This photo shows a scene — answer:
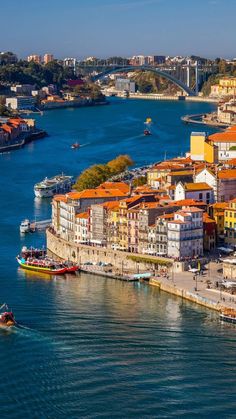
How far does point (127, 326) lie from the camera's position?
320 inches

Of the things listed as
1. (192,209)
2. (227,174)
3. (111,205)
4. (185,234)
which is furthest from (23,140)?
(185,234)

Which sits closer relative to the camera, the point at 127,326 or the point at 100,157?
the point at 127,326

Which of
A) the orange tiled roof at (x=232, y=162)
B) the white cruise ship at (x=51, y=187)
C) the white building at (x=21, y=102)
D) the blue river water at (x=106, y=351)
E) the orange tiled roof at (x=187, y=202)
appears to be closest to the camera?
the blue river water at (x=106, y=351)

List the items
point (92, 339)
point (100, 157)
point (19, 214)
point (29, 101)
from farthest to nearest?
1. point (29, 101)
2. point (100, 157)
3. point (19, 214)
4. point (92, 339)

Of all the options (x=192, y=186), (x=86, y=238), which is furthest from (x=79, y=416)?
(x=192, y=186)

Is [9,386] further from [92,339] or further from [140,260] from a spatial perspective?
[140,260]

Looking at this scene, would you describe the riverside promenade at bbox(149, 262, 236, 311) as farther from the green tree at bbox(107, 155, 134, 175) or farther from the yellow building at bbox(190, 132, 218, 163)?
the green tree at bbox(107, 155, 134, 175)

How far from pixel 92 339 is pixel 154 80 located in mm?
41233

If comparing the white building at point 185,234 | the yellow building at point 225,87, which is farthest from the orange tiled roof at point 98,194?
the yellow building at point 225,87

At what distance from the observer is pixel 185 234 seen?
990 centimetres

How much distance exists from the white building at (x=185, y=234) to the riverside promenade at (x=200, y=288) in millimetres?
268

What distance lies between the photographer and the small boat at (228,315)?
8.23 m

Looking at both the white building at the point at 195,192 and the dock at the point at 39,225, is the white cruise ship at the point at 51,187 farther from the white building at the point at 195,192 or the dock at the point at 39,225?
the white building at the point at 195,192

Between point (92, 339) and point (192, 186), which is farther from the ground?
point (192, 186)
